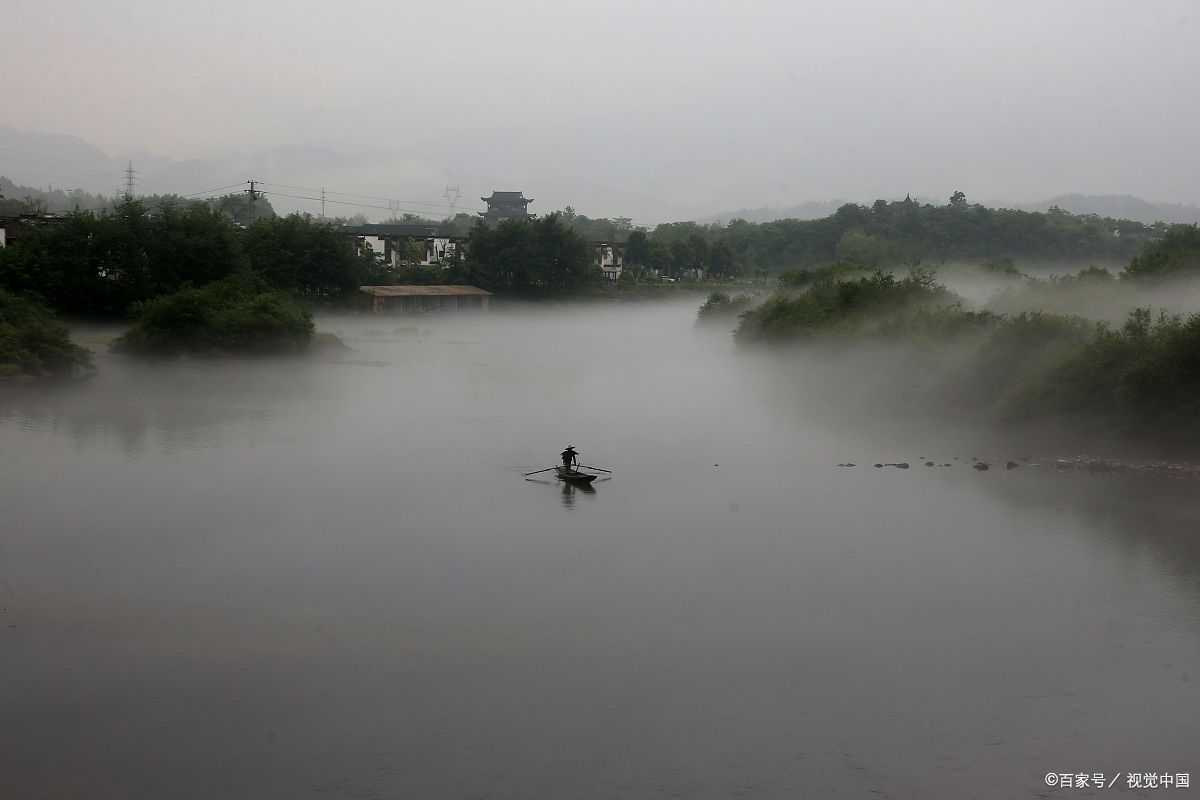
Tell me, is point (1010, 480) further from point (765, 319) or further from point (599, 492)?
point (765, 319)

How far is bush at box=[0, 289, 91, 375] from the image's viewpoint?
22.1 m

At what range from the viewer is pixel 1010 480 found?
50.8 feet

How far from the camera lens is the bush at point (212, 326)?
2783 centimetres

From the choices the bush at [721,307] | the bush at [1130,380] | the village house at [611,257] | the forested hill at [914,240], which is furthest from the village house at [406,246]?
the bush at [1130,380]

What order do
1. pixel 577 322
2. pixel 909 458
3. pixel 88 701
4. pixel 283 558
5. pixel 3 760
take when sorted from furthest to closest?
pixel 577 322 → pixel 909 458 → pixel 283 558 → pixel 88 701 → pixel 3 760

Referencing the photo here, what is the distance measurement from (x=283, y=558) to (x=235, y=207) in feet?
228

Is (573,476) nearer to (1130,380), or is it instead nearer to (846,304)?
(1130,380)

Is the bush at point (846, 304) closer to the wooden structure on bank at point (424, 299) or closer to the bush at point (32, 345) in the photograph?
the wooden structure on bank at point (424, 299)

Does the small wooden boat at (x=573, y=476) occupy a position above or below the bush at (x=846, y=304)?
below

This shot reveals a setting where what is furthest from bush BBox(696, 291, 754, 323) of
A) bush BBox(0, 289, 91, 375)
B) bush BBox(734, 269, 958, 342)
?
bush BBox(0, 289, 91, 375)

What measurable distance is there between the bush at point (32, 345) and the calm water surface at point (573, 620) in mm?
4304

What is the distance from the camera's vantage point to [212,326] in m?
28.1

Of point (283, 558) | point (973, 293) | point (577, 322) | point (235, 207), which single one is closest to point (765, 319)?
point (973, 293)

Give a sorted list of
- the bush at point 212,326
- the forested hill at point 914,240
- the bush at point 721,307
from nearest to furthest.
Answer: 1. the bush at point 212,326
2. the bush at point 721,307
3. the forested hill at point 914,240
